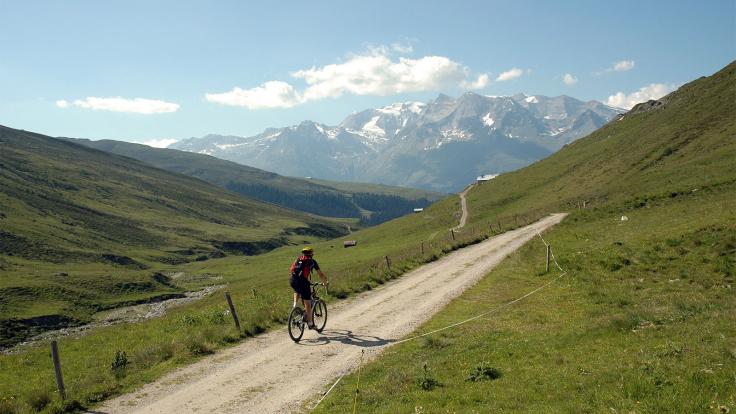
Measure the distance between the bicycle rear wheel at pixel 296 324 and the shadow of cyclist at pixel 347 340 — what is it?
1.14 ft

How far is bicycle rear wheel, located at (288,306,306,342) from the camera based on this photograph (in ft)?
68.2

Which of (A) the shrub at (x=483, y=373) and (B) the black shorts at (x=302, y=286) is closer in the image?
(A) the shrub at (x=483, y=373)

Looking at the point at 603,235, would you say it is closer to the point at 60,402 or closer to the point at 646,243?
the point at 646,243

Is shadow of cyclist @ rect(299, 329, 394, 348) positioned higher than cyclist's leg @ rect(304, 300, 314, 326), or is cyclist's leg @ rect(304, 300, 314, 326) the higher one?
cyclist's leg @ rect(304, 300, 314, 326)

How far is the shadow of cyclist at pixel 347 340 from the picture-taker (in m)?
20.3

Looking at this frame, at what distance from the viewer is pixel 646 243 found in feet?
100

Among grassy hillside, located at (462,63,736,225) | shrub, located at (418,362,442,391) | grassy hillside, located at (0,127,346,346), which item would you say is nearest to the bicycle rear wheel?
shrub, located at (418,362,442,391)

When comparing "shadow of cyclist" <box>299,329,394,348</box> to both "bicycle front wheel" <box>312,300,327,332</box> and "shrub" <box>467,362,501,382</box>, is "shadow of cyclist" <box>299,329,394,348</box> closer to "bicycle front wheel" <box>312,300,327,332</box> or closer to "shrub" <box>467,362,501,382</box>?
"bicycle front wheel" <box>312,300,327,332</box>

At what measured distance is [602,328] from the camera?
55.8ft

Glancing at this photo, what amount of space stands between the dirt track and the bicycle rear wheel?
32 cm

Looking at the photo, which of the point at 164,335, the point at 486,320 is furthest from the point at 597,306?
the point at 164,335

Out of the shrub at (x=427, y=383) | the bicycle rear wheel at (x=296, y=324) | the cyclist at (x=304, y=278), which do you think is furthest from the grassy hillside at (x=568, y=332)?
the cyclist at (x=304, y=278)

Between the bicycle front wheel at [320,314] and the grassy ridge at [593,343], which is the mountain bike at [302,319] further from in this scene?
the grassy ridge at [593,343]

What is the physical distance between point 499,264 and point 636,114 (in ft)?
377
